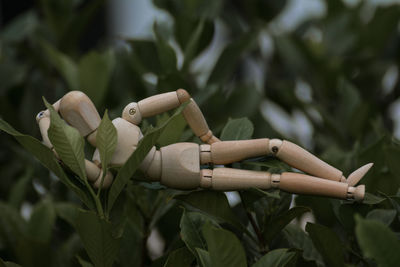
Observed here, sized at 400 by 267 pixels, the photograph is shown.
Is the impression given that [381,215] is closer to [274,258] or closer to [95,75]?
[274,258]

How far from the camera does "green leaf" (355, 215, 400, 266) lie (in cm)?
44

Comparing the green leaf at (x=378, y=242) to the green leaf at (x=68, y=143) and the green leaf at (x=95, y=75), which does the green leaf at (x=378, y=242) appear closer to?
the green leaf at (x=68, y=143)

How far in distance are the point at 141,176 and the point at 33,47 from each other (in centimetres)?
69

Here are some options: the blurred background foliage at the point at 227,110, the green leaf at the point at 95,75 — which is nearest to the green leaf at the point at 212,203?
the blurred background foliage at the point at 227,110

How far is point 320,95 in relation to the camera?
1131 mm

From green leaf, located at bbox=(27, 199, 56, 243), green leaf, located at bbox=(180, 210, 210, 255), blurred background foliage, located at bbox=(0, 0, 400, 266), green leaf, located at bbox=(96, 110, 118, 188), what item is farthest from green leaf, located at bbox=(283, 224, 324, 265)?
green leaf, located at bbox=(27, 199, 56, 243)

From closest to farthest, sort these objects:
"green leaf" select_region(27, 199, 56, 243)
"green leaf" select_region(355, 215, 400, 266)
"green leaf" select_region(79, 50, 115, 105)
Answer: "green leaf" select_region(355, 215, 400, 266) → "green leaf" select_region(27, 199, 56, 243) → "green leaf" select_region(79, 50, 115, 105)

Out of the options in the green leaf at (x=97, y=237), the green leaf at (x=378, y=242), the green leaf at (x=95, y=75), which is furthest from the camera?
the green leaf at (x=95, y=75)

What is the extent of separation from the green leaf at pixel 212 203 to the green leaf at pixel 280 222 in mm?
31

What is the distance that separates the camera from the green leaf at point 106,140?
552mm

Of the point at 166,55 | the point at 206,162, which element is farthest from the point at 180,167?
the point at 166,55

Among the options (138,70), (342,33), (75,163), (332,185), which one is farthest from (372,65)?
(75,163)

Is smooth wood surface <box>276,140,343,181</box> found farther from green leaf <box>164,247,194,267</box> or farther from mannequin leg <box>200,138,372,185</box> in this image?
green leaf <box>164,247,194,267</box>

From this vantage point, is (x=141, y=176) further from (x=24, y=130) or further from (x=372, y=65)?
(x=372, y=65)
